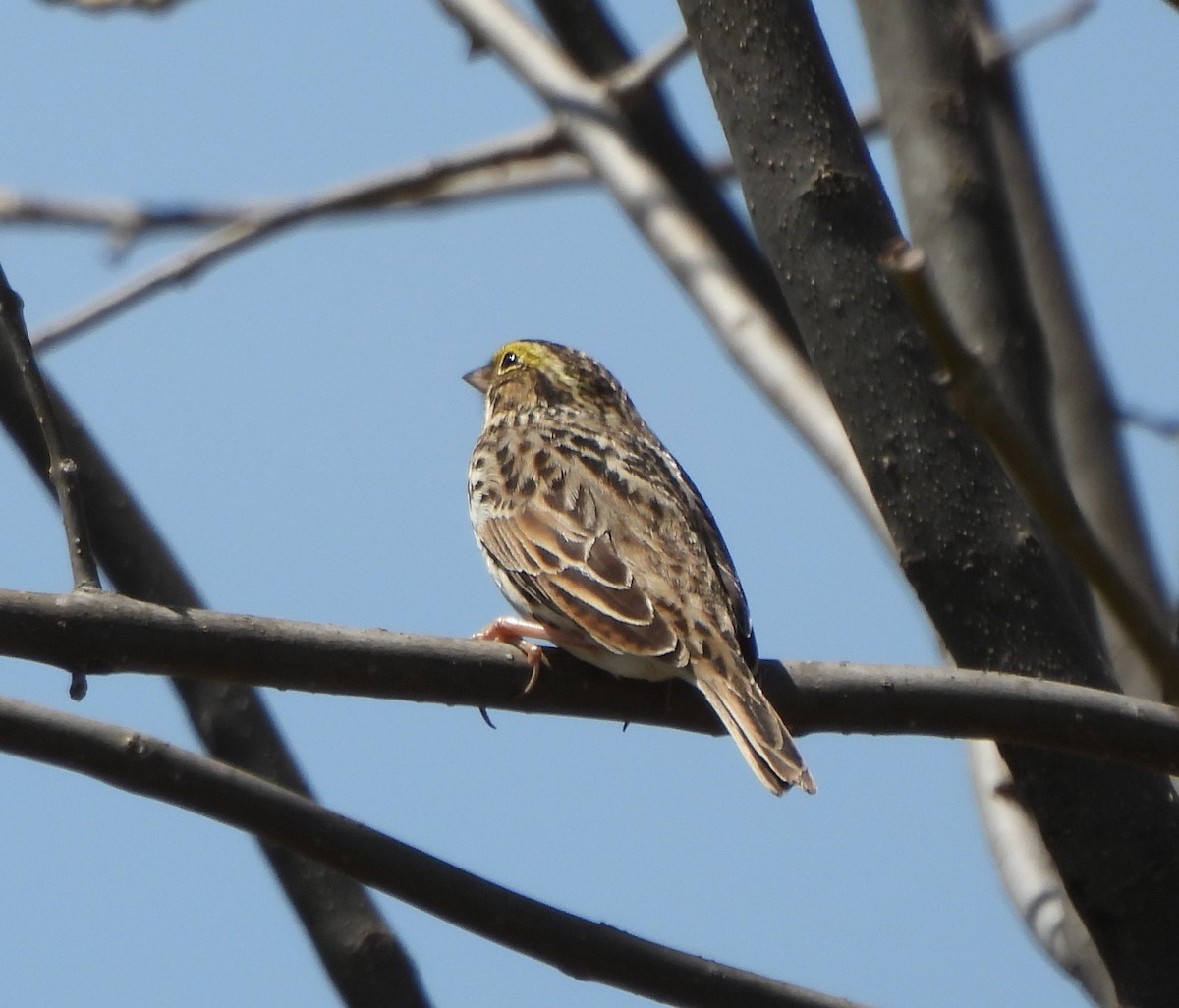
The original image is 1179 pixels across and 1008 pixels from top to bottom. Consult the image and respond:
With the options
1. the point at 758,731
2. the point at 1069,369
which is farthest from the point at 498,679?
the point at 1069,369

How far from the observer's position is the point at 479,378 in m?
9.23

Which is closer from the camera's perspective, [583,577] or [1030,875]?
[583,577]

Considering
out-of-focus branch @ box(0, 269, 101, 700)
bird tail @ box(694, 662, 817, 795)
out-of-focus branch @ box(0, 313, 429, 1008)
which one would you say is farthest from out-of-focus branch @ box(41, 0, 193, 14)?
bird tail @ box(694, 662, 817, 795)

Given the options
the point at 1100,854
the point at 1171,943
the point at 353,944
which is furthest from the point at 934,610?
the point at 353,944

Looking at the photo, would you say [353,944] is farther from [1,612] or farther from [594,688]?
[1,612]

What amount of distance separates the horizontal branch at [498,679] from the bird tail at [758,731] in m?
0.09

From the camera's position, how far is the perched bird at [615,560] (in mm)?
5246

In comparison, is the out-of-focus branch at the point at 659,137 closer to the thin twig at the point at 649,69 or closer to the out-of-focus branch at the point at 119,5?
the thin twig at the point at 649,69

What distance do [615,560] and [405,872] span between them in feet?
6.90

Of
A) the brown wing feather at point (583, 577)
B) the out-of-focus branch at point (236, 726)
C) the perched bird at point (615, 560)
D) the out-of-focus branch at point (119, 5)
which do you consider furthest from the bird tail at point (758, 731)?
the out-of-focus branch at point (119, 5)

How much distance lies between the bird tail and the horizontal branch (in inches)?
3.6

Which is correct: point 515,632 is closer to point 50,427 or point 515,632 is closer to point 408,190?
point 50,427

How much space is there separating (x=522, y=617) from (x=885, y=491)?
5.09 ft

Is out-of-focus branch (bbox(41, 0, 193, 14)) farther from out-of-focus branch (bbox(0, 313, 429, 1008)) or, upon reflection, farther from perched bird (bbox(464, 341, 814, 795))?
out-of-focus branch (bbox(0, 313, 429, 1008))
